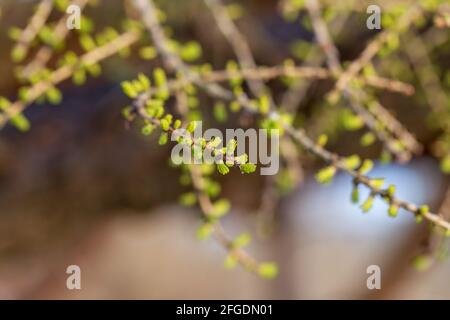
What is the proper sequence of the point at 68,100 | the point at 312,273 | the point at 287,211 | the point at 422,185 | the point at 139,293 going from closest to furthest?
1. the point at 68,100
2. the point at 422,185
3. the point at 287,211
4. the point at 139,293
5. the point at 312,273

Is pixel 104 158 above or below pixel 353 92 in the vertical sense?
above

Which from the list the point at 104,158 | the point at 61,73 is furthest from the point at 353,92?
the point at 104,158

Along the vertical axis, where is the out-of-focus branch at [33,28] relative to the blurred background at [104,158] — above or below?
below

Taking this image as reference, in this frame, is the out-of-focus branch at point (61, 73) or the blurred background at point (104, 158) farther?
the blurred background at point (104, 158)

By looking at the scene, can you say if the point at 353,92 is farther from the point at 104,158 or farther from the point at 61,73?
the point at 104,158

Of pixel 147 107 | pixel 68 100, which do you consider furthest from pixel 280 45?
pixel 147 107

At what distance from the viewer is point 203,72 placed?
80 cm

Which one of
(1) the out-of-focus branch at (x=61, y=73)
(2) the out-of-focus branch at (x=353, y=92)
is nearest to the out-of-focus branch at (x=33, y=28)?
(1) the out-of-focus branch at (x=61, y=73)

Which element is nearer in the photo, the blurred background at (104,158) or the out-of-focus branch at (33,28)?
the out-of-focus branch at (33,28)

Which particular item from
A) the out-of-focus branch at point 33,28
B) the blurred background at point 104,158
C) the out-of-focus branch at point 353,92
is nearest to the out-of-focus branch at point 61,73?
the out-of-focus branch at point 33,28

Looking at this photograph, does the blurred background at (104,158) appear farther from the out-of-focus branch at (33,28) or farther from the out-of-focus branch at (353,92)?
the out-of-focus branch at (33,28)

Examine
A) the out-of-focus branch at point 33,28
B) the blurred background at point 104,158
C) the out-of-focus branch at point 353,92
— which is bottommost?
the out-of-focus branch at point 353,92
